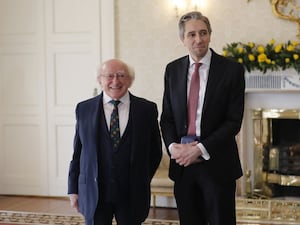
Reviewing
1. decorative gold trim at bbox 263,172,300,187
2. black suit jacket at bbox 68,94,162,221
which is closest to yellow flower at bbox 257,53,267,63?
decorative gold trim at bbox 263,172,300,187

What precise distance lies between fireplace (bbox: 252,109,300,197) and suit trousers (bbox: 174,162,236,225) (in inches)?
92.6

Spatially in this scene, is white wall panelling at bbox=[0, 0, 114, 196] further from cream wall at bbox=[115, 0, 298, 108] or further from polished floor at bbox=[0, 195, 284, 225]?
cream wall at bbox=[115, 0, 298, 108]

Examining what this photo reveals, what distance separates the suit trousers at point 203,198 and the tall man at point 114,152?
0.19 meters

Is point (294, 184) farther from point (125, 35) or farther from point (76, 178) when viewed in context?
point (76, 178)

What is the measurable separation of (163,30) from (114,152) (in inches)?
105

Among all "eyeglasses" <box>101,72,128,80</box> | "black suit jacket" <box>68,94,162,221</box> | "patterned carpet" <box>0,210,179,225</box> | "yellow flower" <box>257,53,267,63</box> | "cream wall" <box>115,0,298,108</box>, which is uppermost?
"cream wall" <box>115,0,298,108</box>

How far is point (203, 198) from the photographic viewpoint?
7.38 feet

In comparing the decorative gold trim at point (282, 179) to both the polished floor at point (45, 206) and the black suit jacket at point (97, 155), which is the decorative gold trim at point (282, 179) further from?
the black suit jacket at point (97, 155)

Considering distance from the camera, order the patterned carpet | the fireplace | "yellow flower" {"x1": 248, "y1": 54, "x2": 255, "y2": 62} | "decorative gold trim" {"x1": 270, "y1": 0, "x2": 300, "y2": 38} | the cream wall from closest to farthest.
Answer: the patterned carpet < "yellow flower" {"x1": 248, "y1": 54, "x2": 255, "y2": 62} < "decorative gold trim" {"x1": 270, "y1": 0, "x2": 300, "y2": 38} < the cream wall < the fireplace

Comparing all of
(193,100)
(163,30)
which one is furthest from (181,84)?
(163,30)

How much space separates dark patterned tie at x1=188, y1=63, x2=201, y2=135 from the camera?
7.21 feet

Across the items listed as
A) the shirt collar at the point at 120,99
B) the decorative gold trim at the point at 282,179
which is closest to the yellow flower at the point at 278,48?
the decorative gold trim at the point at 282,179

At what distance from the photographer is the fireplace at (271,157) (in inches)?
177

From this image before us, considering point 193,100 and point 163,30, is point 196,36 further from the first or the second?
point 163,30
